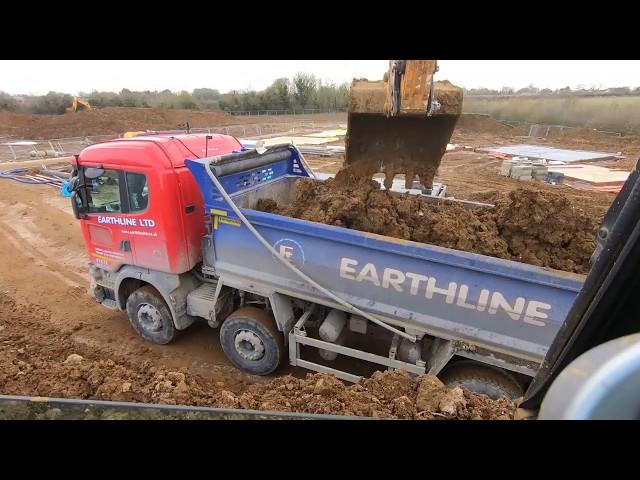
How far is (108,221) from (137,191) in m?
0.73

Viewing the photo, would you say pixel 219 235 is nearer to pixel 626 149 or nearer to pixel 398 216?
pixel 398 216

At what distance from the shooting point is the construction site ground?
261 cm

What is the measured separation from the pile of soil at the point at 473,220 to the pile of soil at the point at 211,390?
180 cm

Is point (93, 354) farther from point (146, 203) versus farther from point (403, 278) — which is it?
point (403, 278)

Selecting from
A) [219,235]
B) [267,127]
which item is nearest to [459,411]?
[219,235]

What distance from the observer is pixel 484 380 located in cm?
366

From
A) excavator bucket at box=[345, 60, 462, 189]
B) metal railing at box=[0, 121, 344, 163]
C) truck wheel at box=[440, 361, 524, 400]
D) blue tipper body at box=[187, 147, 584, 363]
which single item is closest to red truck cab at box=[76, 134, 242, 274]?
blue tipper body at box=[187, 147, 584, 363]

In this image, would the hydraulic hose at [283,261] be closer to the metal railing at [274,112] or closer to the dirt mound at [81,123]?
the dirt mound at [81,123]

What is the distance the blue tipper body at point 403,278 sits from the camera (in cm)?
330

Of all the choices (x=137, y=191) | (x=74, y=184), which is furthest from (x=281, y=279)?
(x=74, y=184)

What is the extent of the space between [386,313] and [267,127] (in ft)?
106

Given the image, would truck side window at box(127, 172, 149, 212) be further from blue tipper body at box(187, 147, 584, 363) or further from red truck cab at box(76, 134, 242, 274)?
blue tipper body at box(187, 147, 584, 363)

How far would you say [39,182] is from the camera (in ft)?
47.5

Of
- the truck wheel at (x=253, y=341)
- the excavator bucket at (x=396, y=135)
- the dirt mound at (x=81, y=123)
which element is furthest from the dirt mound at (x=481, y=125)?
the truck wheel at (x=253, y=341)
